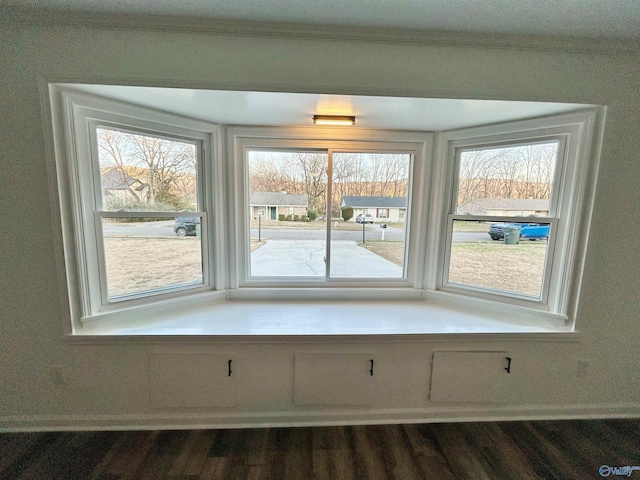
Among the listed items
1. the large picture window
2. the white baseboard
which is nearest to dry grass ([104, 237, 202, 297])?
the large picture window

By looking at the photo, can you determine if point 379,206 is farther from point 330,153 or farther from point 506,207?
point 506,207

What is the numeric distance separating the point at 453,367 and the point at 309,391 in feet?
3.30

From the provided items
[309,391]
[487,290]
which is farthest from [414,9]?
[309,391]

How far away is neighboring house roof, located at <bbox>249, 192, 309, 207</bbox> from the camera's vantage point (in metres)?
2.21

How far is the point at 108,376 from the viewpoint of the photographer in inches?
62.6

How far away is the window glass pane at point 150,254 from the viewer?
1.76 meters

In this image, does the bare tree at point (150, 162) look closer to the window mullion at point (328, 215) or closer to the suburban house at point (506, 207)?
the window mullion at point (328, 215)

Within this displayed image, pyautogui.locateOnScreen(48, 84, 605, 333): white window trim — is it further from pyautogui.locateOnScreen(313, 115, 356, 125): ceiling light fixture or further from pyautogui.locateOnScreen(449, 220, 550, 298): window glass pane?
pyautogui.locateOnScreen(313, 115, 356, 125): ceiling light fixture

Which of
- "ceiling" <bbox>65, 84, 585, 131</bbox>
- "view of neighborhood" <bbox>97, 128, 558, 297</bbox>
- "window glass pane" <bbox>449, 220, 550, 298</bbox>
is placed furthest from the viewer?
"window glass pane" <bbox>449, 220, 550, 298</bbox>

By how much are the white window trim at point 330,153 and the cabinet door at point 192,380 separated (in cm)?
65

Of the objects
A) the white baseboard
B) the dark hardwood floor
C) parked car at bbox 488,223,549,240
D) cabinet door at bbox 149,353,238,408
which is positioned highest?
parked car at bbox 488,223,549,240

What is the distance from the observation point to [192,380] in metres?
1.63

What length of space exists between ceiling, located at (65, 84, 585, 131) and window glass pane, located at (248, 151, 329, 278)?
347mm

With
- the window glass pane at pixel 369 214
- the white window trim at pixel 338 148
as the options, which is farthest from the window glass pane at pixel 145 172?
the window glass pane at pixel 369 214
